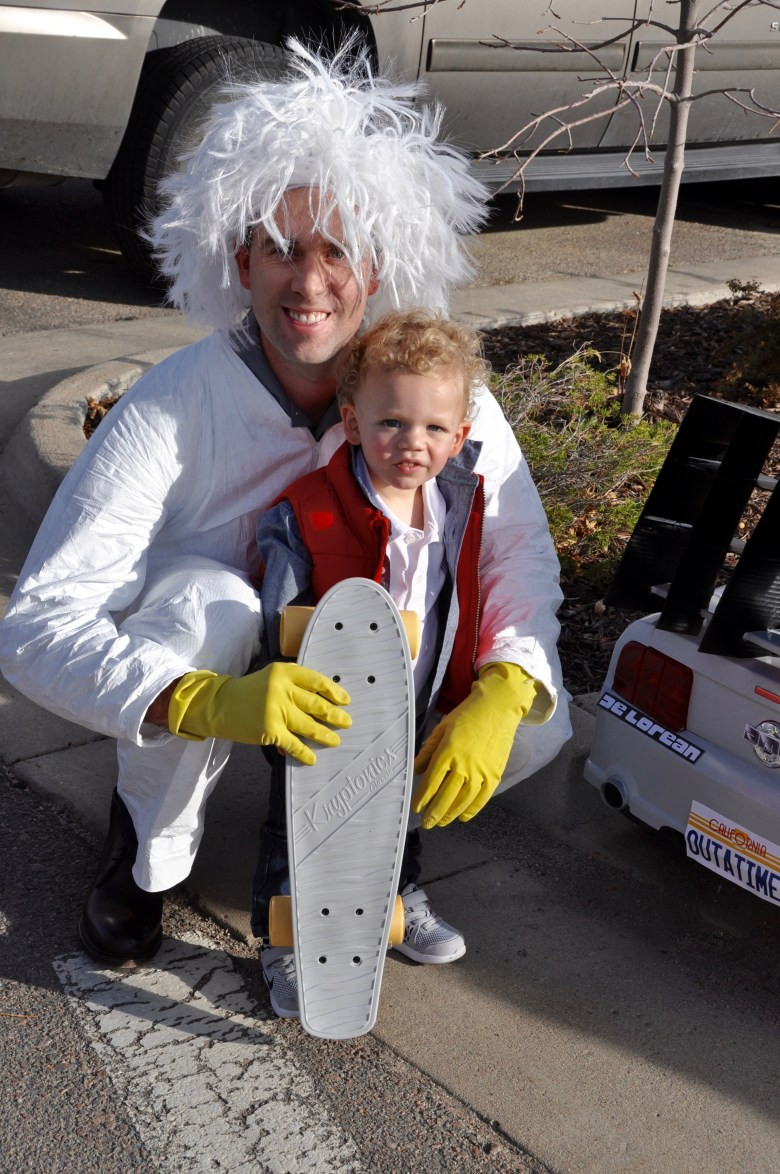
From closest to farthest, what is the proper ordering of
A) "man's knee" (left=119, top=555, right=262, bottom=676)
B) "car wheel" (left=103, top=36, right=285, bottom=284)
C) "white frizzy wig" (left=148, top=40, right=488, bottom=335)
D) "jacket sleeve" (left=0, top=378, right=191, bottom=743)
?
"jacket sleeve" (left=0, top=378, right=191, bottom=743) → "man's knee" (left=119, top=555, right=262, bottom=676) → "white frizzy wig" (left=148, top=40, right=488, bottom=335) → "car wheel" (left=103, top=36, right=285, bottom=284)

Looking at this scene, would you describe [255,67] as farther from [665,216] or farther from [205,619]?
[205,619]

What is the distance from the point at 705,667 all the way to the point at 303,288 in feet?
3.45

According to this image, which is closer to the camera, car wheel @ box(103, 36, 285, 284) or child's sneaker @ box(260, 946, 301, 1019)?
child's sneaker @ box(260, 946, 301, 1019)

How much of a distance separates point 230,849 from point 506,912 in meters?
0.60

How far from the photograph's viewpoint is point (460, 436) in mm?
2475

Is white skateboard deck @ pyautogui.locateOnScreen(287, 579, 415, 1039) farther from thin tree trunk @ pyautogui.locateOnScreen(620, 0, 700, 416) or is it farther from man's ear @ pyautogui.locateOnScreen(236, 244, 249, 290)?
thin tree trunk @ pyautogui.locateOnScreen(620, 0, 700, 416)

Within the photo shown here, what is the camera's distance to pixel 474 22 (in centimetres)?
566

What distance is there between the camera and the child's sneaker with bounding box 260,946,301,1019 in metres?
2.30

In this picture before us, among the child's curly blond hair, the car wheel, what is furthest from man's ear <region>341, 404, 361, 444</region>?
the car wheel

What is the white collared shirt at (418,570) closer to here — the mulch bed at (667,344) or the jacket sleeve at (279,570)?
the jacket sleeve at (279,570)

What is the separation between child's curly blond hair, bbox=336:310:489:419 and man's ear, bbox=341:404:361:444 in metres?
0.02

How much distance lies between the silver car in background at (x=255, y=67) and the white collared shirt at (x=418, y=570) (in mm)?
2597

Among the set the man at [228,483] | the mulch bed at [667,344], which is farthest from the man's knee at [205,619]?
the mulch bed at [667,344]

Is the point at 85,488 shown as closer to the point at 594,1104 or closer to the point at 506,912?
the point at 506,912
